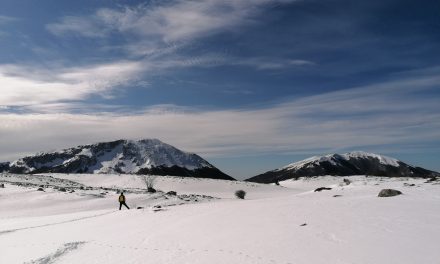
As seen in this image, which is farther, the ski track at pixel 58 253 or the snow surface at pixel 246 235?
the ski track at pixel 58 253

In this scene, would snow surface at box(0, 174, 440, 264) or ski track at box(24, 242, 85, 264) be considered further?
ski track at box(24, 242, 85, 264)

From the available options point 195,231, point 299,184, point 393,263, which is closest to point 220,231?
point 195,231

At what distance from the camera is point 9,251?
1991 centimetres

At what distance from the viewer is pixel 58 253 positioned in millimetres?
18484

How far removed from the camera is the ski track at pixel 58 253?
17.4m

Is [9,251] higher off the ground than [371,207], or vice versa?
[371,207]

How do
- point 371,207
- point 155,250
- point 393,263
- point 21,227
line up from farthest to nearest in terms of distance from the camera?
1. point 21,227
2. point 371,207
3. point 155,250
4. point 393,263

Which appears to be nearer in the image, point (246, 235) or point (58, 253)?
point (58, 253)

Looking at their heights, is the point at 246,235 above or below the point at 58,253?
above

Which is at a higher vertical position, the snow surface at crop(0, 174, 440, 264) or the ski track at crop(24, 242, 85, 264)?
the snow surface at crop(0, 174, 440, 264)

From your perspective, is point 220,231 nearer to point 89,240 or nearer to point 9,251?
point 89,240

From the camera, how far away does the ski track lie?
684 inches

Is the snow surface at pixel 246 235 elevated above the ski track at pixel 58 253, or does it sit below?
above

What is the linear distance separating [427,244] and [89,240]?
15222 millimetres
